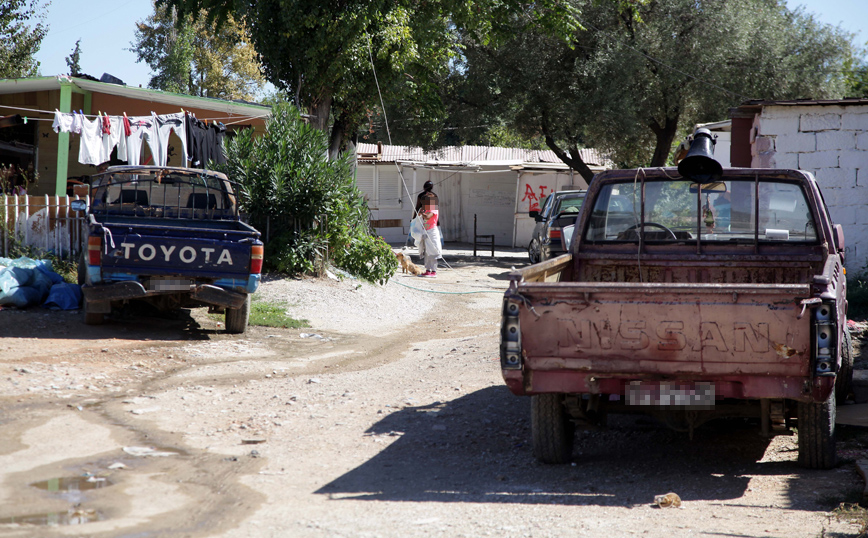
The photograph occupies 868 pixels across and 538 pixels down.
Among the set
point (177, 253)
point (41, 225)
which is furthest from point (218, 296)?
point (41, 225)

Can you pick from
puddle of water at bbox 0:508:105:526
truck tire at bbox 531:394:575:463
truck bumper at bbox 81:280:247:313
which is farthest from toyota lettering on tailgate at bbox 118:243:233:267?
puddle of water at bbox 0:508:105:526

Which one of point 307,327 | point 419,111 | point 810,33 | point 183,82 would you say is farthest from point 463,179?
point 307,327

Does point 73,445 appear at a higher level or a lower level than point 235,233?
lower

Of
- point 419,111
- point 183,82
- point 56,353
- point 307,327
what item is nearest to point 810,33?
point 419,111

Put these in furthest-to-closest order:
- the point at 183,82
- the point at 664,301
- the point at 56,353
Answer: the point at 183,82 → the point at 56,353 → the point at 664,301

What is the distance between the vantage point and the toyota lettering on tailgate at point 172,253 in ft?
27.0

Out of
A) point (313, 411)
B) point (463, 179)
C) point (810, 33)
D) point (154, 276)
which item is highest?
point (810, 33)

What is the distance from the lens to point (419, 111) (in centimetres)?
2055

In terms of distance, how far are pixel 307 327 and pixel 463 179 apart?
1861 cm

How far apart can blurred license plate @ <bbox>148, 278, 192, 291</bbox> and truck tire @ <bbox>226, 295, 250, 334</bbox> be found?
0.77 meters

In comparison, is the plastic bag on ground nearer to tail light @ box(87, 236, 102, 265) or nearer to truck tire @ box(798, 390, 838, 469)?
tail light @ box(87, 236, 102, 265)

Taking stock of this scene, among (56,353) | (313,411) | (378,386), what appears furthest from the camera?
(56,353)

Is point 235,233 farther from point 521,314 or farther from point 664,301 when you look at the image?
point 664,301

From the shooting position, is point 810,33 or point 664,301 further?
point 810,33
